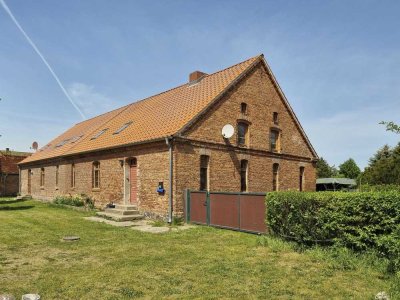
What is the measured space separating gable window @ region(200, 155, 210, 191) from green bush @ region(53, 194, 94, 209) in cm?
806

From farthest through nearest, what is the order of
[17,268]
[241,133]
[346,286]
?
[241,133], [17,268], [346,286]

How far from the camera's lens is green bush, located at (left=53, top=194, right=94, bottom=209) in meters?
21.9

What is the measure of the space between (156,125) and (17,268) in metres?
11.2

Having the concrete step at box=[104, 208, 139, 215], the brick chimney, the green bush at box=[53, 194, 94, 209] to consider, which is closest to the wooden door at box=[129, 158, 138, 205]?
the concrete step at box=[104, 208, 139, 215]

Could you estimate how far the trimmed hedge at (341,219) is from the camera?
25.9 feet

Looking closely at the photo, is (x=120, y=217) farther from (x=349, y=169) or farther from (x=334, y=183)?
(x=349, y=169)

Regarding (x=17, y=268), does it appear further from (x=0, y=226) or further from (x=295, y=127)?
(x=295, y=127)

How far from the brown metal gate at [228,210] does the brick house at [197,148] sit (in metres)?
0.84

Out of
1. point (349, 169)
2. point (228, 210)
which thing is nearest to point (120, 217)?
point (228, 210)

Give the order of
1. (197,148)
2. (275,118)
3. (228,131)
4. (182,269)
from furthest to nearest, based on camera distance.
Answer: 1. (275,118)
2. (228,131)
3. (197,148)
4. (182,269)

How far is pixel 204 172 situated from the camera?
17.3 metres

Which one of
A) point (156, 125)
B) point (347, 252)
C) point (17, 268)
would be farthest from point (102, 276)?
point (156, 125)

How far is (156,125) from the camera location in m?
18.3

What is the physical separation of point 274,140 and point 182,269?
49.6ft
